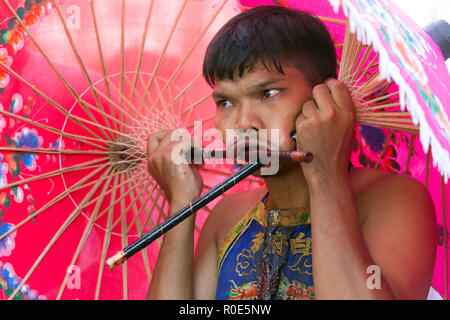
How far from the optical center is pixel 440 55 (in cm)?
155

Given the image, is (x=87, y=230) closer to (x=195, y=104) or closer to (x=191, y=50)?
(x=195, y=104)

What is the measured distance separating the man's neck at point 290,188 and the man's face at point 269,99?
0.17 m

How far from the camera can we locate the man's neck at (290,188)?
1.56 m

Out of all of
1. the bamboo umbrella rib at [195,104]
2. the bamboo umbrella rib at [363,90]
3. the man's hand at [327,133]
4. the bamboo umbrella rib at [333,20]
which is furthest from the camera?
the bamboo umbrella rib at [195,104]

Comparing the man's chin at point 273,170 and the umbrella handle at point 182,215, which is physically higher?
the man's chin at point 273,170

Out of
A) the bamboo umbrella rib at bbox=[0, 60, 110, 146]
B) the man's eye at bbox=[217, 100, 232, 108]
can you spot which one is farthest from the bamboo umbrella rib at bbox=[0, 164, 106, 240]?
the man's eye at bbox=[217, 100, 232, 108]

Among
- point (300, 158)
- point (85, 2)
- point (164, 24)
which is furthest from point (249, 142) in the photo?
point (85, 2)

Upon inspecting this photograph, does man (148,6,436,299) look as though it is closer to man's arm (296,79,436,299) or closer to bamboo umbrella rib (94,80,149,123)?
man's arm (296,79,436,299)

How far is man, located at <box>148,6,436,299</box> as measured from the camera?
1.24 m

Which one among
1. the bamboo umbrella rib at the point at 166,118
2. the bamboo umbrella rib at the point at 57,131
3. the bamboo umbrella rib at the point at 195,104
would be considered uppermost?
the bamboo umbrella rib at the point at 195,104

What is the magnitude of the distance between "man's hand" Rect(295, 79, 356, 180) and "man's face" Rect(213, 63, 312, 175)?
0.21 feet

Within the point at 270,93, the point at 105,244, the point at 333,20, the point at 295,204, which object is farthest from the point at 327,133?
the point at 105,244

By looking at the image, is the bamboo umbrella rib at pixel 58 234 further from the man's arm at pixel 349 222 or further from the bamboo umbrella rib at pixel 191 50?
the man's arm at pixel 349 222

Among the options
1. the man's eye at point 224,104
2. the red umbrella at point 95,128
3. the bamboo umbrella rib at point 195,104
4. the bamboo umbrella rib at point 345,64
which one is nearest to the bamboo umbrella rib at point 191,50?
the red umbrella at point 95,128
